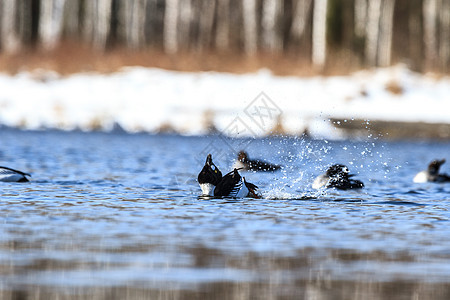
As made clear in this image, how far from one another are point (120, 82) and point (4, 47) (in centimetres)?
1503

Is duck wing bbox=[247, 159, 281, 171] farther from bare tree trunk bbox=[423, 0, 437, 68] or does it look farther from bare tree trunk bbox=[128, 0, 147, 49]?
bare tree trunk bbox=[423, 0, 437, 68]

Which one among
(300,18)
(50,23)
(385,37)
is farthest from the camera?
(300,18)

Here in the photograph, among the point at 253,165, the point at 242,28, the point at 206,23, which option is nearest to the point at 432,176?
the point at 253,165

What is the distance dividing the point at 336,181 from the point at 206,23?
4345cm

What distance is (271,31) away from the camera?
172ft

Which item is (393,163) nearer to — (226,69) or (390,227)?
(390,227)

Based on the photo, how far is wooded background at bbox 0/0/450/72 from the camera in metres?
52.0

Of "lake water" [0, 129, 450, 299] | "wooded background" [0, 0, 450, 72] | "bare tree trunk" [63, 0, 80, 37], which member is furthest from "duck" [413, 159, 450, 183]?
"bare tree trunk" [63, 0, 80, 37]

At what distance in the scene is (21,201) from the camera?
12539 millimetres

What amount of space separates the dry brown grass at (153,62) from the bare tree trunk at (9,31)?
6.59 ft

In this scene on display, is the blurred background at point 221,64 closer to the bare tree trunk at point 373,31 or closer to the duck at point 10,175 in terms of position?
the bare tree trunk at point 373,31

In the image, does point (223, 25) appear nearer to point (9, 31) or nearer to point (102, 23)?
point (102, 23)

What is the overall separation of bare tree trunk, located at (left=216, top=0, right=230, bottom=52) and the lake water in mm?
35602

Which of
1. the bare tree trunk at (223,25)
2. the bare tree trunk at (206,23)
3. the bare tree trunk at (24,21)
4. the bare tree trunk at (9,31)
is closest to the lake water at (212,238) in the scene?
the bare tree trunk at (9,31)
